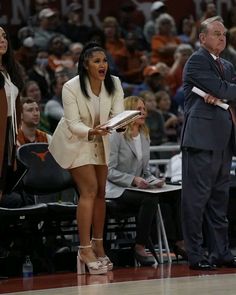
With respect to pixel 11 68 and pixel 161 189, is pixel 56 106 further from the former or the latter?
pixel 11 68

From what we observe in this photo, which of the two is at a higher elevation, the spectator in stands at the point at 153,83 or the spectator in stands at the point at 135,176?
the spectator in stands at the point at 153,83

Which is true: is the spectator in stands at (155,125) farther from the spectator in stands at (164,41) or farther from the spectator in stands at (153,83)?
the spectator in stands at (164,41)

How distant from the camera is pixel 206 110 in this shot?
369 inches

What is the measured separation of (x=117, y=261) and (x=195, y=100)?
5.97 ft

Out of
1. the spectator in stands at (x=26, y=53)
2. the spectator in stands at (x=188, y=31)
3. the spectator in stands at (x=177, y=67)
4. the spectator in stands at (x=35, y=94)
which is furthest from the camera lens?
the spectator in stands at (x=188, y=31)

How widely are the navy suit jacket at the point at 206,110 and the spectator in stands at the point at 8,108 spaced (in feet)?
4.76

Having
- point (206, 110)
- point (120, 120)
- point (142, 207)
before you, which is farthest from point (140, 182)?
point (120, 120)

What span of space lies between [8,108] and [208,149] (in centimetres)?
172

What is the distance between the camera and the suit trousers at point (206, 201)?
9.41 meters

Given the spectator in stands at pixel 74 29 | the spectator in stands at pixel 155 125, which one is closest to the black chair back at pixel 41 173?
the spectator in stands at pixel 155 125

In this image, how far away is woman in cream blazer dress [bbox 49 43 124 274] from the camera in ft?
30.1

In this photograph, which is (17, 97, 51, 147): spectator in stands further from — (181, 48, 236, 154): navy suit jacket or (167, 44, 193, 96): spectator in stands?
(167, 44, 193, 96): spectator in stands

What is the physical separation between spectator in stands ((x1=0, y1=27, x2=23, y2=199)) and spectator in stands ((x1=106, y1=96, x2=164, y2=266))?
4.91 feet

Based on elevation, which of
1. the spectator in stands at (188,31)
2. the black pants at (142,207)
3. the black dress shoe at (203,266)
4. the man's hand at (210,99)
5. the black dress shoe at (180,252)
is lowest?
the black dress shoe at (180,252)
